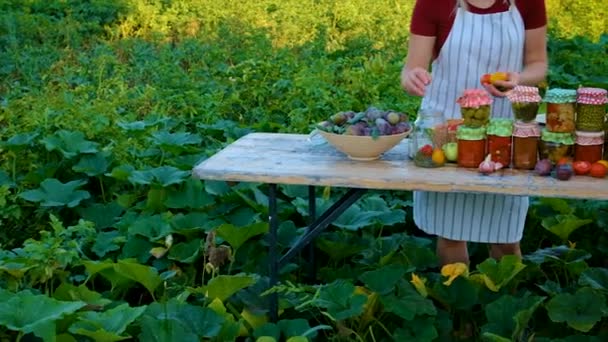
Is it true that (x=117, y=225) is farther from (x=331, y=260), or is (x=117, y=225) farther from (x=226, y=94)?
(x=226, y=94)

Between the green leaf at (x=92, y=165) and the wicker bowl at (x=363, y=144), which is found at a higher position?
the wicker bowl at (x=363, y=144)

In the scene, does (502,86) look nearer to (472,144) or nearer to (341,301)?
(472,144)

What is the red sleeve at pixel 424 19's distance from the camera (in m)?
3.54

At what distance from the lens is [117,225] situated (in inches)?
171

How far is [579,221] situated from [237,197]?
4.55 feet

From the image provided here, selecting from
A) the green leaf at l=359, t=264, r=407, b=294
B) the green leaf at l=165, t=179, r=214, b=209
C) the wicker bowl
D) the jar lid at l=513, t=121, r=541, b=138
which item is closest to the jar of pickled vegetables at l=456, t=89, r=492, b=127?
the jar lid at l=513, t=121, r=541, b=138

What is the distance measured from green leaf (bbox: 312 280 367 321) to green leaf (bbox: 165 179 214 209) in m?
1.16

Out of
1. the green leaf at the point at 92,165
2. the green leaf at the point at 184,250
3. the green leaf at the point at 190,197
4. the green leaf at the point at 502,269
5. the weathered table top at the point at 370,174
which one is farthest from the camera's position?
the green leaf at the point at 92,165

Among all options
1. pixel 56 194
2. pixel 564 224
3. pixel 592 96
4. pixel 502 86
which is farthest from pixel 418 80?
pixel 56 194

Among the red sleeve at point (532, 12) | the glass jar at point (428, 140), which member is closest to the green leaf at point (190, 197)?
the glass jar at point (428, 140)

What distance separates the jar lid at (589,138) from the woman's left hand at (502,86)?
264mm

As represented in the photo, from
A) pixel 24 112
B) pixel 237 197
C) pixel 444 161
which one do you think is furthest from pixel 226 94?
pixel 444 161

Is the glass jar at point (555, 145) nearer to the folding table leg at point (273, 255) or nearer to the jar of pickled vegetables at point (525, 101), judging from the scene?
the jar of pickled vegetables at point (525, 101)

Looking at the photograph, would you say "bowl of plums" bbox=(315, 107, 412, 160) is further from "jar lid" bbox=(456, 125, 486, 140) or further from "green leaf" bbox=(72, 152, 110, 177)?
"green leaf" bbox=(72, 152, 110, 177)
